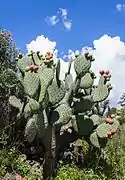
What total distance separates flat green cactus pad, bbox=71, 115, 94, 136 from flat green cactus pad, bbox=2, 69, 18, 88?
1.43 m

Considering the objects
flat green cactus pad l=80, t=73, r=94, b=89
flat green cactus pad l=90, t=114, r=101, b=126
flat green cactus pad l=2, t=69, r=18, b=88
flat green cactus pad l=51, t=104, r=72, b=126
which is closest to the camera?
flat green cactus pad l=51, t=104, r=72, b=126

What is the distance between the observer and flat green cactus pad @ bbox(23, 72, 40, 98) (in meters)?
7.34

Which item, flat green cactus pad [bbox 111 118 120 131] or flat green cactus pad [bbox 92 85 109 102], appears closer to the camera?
flat green cactus pad [bbox 111 118 120 131]

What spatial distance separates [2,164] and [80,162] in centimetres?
185

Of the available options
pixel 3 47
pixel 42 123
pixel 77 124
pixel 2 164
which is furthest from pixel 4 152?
pixel 3 47

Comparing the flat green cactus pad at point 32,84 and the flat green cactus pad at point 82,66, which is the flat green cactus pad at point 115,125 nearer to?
the flat green cactus pad at point 82,66

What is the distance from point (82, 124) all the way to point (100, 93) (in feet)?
2.15

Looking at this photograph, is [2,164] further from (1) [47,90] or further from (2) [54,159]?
(1) [47,90]

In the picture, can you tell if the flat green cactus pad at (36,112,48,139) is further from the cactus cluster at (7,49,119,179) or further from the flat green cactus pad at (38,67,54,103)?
the flat green cactus pad at (38,67,54,103)

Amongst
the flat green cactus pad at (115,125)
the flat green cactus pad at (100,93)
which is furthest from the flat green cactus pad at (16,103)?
the flat green cactus pad at (115,125)

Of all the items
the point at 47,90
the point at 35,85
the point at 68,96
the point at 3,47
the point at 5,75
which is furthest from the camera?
the point at 3,47

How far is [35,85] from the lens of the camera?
737cm

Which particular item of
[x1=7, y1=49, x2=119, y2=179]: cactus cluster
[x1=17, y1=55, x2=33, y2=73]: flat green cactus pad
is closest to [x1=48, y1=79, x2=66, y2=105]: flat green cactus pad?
[x1=7, y1=49, x2=119, y2=179]: cactus cluster

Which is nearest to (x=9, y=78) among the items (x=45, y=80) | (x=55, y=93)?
(x=55, y=93)
